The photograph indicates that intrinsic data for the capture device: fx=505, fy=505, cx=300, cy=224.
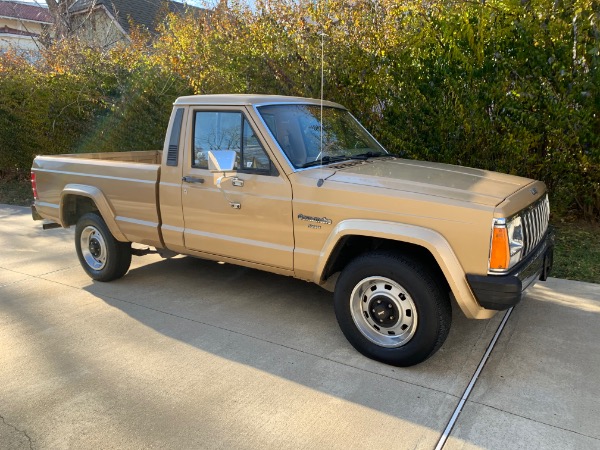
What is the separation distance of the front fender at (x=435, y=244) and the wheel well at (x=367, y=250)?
203 mm

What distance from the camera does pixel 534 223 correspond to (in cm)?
379

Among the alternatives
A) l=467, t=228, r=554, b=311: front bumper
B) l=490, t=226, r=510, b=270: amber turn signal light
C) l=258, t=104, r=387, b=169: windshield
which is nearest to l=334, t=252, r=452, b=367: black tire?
l=467, t=228, r=554, b=311: front bumper

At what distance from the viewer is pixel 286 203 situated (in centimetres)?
397

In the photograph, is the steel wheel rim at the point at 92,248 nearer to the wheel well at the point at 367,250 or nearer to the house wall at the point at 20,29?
the wheel well at the point at 367,250

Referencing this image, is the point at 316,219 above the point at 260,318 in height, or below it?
above

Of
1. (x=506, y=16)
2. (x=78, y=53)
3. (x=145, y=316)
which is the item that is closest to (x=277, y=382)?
(x=145, y=316)

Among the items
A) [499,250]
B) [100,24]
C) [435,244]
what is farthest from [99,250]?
[100,24]

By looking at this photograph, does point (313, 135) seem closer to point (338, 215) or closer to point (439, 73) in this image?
point (338, 215)

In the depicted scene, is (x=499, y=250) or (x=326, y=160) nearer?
(x=499, y=250)

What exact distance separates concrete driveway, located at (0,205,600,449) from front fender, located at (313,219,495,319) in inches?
21.6

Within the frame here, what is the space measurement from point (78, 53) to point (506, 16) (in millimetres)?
9853

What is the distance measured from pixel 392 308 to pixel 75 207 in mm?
3990

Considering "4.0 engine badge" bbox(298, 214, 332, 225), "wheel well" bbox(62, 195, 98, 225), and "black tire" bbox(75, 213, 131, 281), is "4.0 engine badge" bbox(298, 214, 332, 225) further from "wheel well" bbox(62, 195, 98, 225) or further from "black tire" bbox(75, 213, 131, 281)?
"wheel well" bbox(62, 195, 98, 225)

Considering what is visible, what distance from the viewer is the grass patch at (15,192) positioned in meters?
11.0
